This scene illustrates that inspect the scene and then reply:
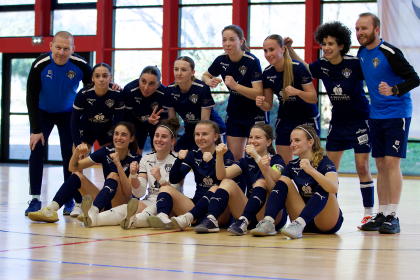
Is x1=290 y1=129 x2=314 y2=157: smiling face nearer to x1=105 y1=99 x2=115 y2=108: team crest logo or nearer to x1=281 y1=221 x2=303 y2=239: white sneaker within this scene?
x1=281 y1=221 x2=303 y2=239: white sneaker

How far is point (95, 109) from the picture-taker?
493cm

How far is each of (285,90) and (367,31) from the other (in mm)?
840

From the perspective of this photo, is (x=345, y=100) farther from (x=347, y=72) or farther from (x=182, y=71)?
(x=182, y=71)

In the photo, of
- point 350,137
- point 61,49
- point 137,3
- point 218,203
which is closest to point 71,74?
point 61,49

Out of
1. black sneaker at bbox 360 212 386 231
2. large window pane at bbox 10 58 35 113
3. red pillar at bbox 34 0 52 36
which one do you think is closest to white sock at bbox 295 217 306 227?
black sneaker at bbox 360 212 386 231

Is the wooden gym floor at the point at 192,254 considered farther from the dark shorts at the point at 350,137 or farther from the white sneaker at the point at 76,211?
the dark shorts at the point at 350,137

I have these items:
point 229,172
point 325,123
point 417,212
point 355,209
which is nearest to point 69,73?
point 229,172

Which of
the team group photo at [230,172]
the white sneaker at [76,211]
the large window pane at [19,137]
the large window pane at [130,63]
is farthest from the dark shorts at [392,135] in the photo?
the large window pane at [19,137]

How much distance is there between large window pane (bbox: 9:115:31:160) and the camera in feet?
46.4

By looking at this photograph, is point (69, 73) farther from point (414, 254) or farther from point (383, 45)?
point (414, 254)

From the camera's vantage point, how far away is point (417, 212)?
5.54 m

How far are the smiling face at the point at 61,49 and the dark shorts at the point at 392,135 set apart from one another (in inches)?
118

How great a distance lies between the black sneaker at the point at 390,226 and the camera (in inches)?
156

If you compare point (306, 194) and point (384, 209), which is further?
point (384, 209)
